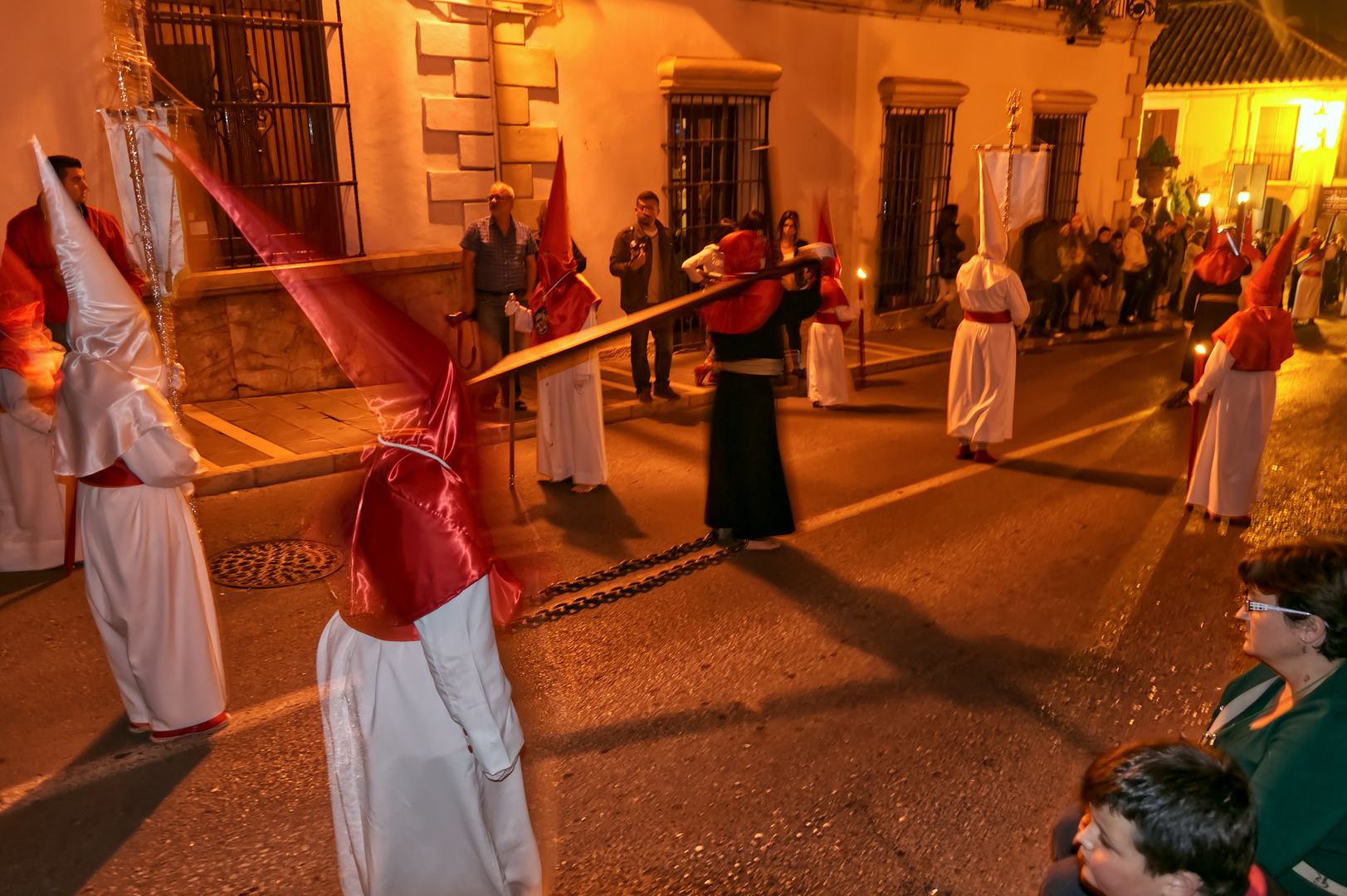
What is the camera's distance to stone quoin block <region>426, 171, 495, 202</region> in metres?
10.5

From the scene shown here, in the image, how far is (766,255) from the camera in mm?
6035

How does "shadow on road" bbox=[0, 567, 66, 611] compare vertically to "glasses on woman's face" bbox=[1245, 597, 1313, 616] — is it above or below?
below

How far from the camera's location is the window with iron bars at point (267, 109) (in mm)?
9031

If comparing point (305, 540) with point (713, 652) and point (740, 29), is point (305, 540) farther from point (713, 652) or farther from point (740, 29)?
point (740, 29)

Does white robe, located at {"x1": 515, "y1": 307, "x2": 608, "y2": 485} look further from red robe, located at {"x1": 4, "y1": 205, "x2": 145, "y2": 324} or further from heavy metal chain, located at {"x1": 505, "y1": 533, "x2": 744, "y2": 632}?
red robe, located at {"x1": 4, "y1": 205, "x2": 145, "y2": 324}

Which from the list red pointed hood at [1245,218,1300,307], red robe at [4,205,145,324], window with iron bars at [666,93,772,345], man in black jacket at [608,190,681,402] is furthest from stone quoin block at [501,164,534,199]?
red pointed hood at [1245,218,1300,307]

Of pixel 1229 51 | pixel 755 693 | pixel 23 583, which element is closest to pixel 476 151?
pixel 23 583

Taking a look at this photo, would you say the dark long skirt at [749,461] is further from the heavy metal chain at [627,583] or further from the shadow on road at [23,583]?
the shadow on road at [23,583]

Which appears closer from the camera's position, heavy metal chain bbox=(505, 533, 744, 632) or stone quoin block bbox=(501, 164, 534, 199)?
heavy metal chain bbox=(505, 533, 744, 632)

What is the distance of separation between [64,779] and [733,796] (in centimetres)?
261

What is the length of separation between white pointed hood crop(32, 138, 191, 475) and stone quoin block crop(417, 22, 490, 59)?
7.16 metres

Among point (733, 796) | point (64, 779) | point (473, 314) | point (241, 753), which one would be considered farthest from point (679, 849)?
point (473, 314)

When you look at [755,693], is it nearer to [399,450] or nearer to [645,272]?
[399,450]

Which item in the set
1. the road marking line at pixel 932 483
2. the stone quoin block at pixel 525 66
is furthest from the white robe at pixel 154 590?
the stone quoin block at pixel 525 66
